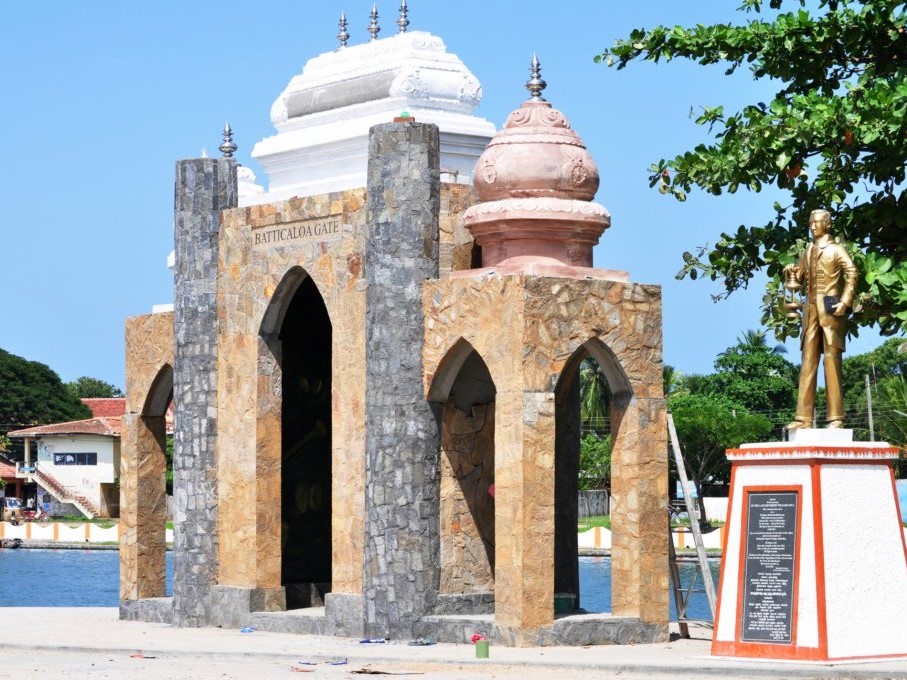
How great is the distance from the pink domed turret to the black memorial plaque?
4266 millimetres

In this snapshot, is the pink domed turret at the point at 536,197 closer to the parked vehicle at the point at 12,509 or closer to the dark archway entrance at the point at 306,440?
the dark archway entrance at the point at 306,440

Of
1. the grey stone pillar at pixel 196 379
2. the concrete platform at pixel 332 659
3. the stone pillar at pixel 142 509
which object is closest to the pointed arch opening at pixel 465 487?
the concrete platform at pixel 332 659

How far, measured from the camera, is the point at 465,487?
20156 mm

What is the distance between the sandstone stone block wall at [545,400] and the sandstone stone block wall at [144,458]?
524cm

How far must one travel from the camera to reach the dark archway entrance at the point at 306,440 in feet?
77.0

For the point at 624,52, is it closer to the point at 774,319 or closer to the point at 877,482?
the point at 774,319

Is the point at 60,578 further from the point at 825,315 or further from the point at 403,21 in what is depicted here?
the point at 825,315

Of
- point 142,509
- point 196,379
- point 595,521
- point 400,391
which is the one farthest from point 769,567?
point 595,521

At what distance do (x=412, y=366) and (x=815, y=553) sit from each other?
531 centimetres

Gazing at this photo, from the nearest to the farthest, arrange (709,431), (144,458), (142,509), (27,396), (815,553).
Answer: (815,553) → (142,509) → (144,458) → (709,431) → (27,396)

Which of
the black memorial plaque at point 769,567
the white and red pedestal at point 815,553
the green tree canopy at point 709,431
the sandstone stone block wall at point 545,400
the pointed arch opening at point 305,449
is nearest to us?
the white and red pedestal at point 815,553

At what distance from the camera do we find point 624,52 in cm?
2088

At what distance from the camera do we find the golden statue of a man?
653 inches

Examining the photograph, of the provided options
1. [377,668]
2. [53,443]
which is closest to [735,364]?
[53,443]
